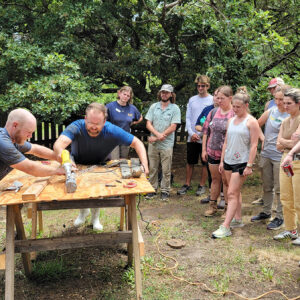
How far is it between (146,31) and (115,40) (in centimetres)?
81

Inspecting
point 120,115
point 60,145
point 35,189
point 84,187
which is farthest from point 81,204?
point 120,115

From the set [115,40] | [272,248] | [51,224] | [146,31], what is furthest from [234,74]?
[51,224]

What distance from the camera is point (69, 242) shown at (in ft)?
10.0

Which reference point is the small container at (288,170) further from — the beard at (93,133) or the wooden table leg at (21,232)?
the wooden table leg at (21,232)

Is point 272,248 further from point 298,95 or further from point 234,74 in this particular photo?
point 234,74

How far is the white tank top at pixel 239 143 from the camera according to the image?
14.1ft

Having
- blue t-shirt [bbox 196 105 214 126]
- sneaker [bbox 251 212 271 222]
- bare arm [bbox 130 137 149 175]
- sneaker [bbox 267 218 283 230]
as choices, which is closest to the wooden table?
bare arm [bbox 130 137 149 175]

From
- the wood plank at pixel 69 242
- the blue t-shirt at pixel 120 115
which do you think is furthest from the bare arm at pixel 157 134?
the wood plank at pixel 69 242

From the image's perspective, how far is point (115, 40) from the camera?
7.87 m

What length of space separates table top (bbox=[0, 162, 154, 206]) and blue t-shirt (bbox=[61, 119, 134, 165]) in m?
0.37

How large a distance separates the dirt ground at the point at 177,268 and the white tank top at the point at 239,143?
107cm

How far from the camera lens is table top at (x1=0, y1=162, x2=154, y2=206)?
2672 mm

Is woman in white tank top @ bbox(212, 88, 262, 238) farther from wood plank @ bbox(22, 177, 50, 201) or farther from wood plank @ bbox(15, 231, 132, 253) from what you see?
wood plank @ bbox(22, 177, 50, 201)

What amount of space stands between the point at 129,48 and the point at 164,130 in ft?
8.71
